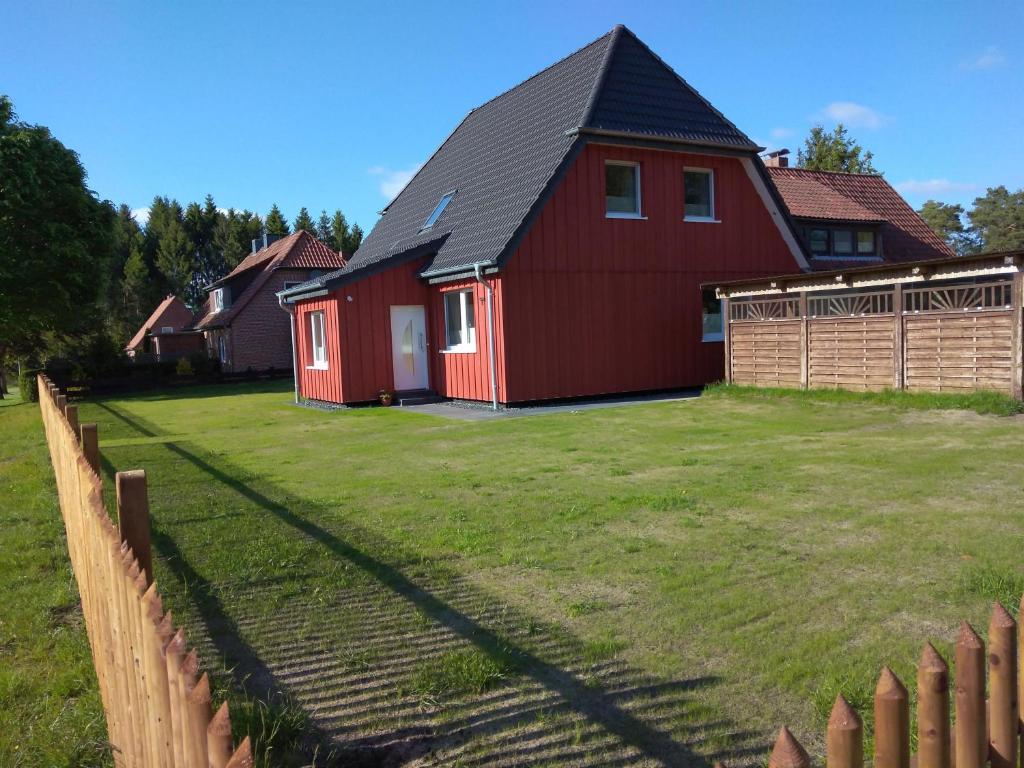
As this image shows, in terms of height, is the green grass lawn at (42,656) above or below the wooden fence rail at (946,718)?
below

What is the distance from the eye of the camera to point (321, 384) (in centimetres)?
1973

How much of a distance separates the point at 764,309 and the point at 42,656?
50.5 feet

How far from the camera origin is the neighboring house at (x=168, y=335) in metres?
51.2

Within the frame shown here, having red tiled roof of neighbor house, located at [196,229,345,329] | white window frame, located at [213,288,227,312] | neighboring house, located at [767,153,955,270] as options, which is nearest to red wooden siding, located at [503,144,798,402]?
neighboring house, located at [767,153,955,270]

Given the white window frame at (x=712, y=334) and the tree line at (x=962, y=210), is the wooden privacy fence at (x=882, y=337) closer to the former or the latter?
the white window frame at (x=712, y=334)

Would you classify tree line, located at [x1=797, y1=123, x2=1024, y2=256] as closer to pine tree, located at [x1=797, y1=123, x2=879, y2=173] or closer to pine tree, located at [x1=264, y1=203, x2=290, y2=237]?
pine tree, located at [x1=797, y1=123, x2=879, y2=173]

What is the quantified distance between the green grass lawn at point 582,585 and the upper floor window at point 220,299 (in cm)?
3523

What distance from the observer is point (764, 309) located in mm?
16859

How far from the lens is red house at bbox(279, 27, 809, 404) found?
16.8m

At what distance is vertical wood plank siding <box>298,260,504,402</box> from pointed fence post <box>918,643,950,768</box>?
1556 centimetres

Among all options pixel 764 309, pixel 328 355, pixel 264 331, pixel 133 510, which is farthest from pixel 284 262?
pixel 133 510

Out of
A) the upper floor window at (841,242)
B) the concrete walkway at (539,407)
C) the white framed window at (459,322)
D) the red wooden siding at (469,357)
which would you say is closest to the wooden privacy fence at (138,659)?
the concrete walkway at (539,407)

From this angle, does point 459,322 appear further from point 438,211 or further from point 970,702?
point 970,702

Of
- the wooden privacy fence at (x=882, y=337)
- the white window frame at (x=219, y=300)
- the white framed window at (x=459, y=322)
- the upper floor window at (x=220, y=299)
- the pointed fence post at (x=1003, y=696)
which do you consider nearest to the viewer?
the pointed fence post at (x=1003, y=696)
